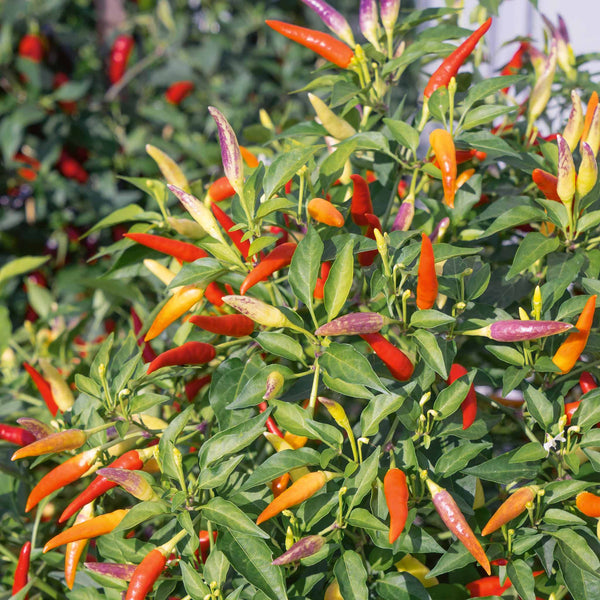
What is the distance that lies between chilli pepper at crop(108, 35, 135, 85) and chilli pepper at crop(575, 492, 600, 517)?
7.69 ft

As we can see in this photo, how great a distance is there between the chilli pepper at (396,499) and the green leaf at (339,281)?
0.59 feet

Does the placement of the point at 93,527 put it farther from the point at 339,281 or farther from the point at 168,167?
the point at 168,167

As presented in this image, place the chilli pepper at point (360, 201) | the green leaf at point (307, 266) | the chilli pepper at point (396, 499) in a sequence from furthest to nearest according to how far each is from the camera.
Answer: the chilli pepper at point (360, 201) < the green leaf at point (307, 266) < the chilli pepper at point (396, 499)

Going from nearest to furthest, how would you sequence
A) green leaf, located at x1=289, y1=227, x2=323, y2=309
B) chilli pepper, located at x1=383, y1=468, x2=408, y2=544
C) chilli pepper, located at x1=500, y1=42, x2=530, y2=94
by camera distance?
chilli pepper, located at x1=383, y1=468, x2=408, y2=544 < green leaf, located at x1=289, y1=227, x2=323, y2=309 < chilli pepper, located at x1=500, y1=42, x2=530, y2=94

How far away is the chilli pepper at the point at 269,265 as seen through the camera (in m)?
0.80

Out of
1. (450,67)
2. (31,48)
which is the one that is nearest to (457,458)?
(450,67)

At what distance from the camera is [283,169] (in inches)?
32.9

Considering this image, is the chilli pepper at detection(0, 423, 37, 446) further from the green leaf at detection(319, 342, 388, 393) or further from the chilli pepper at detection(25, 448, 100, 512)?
the green leaf at detection(319, 342, 388, 393)

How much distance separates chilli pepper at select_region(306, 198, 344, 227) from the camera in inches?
32.6

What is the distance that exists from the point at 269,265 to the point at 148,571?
1.14 ft

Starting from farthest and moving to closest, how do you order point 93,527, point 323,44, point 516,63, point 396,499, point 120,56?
point 120,56
point 516,63
point 323,44
point 93,527
point 396,499

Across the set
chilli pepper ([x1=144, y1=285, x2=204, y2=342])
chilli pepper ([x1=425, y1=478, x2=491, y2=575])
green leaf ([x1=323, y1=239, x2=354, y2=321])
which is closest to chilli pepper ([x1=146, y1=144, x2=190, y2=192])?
chilli pepper ([x1=144, y1=285, x2=204, y2=342])

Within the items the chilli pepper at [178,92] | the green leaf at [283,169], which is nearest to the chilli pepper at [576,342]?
the green leaf at [283,169]

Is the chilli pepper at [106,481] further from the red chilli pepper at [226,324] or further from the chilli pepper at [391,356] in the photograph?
the chilli pepper at [391,356]
